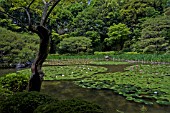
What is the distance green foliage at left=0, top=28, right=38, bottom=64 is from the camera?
52.0ft

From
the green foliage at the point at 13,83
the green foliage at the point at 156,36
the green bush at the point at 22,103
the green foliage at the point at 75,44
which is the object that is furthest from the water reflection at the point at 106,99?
the green foliage at the point at 75,44

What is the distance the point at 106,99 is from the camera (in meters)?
6.07

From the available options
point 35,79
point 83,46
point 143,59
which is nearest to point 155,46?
point 143,59

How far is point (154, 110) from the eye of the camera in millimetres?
4941

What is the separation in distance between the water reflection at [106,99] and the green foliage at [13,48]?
8.96 m

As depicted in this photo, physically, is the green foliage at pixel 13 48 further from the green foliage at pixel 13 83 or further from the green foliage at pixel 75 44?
the green foliage at pixel 75 44

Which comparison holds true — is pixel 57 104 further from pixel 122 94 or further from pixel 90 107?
pixel 122 94

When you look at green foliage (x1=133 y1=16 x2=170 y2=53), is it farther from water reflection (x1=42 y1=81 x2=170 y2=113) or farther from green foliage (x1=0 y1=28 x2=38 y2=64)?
water reflection (x1=42 y1=81 x2=170 y2=113)

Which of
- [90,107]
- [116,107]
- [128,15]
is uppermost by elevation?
[128,15]

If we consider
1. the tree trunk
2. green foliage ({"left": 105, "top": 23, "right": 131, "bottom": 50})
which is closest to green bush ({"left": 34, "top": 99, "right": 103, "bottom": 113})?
the tree trunk

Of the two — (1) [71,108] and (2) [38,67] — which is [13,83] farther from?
(1) [71,108]

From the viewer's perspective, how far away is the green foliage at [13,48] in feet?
52.0

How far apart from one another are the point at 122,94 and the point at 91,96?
3.23 feet

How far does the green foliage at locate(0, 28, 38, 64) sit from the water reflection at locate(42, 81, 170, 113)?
896 cm
